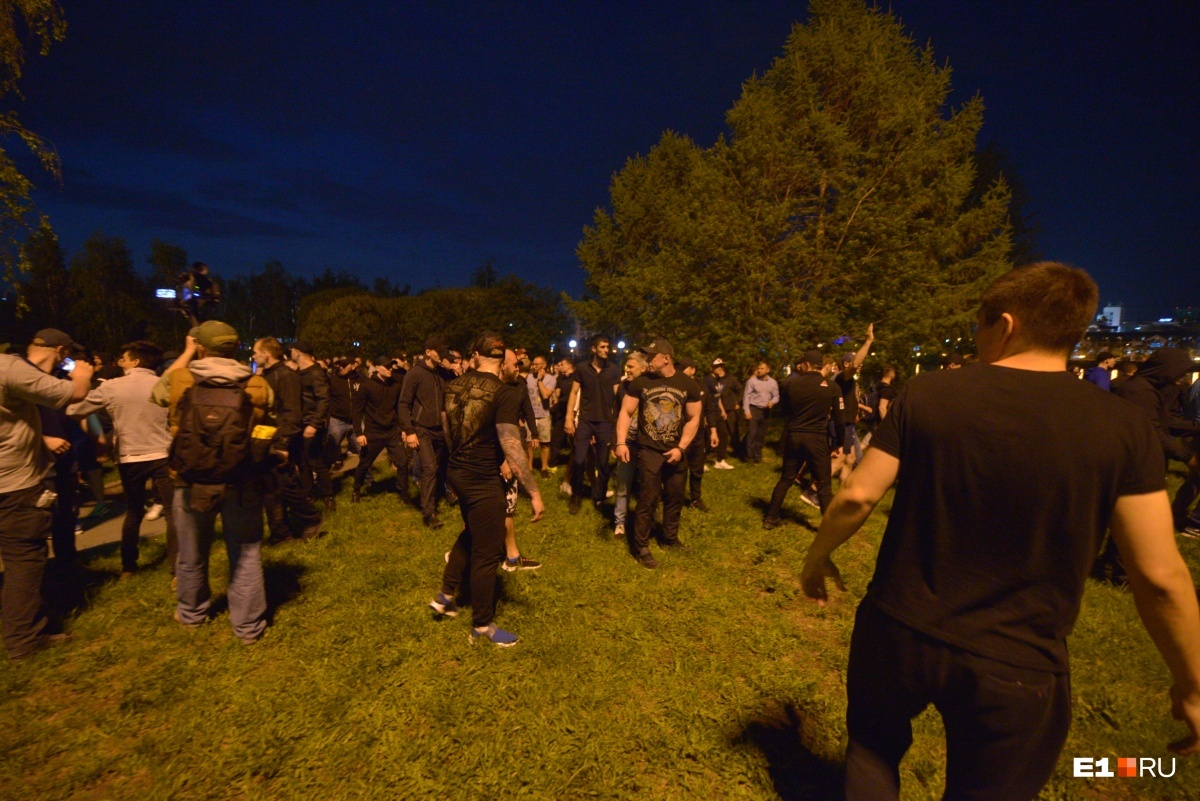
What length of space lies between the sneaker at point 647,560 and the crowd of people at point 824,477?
0.04 meters

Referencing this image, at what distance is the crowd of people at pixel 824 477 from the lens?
5.22 feet

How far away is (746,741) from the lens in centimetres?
340

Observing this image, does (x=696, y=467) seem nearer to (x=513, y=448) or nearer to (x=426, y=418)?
(x=426, y=418)

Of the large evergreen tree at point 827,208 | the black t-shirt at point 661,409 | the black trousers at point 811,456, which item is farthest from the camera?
the large evergreen tree at point 827,208

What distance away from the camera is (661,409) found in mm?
5738

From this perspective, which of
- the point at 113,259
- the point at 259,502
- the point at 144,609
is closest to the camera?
the point at 259,502

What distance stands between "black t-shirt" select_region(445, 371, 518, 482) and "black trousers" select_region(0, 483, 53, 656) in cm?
324

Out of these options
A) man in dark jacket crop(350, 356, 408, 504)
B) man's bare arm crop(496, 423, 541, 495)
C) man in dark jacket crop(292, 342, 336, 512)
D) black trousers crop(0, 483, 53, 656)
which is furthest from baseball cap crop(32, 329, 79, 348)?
man's bare arm crop(496, 423, 541, 495)

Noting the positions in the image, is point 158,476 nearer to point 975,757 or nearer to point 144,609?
point 144,609

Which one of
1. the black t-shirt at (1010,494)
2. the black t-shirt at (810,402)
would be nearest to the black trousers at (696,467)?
the black t-shirt at (810,402)

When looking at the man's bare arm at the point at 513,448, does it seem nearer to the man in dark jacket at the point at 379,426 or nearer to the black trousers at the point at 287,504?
the black trousers at the point at 287,504

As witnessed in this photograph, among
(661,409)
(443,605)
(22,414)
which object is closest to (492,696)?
(443,605)

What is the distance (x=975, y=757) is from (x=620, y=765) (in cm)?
219

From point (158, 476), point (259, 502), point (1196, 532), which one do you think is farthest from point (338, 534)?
point (1196, 532)
